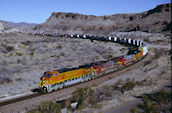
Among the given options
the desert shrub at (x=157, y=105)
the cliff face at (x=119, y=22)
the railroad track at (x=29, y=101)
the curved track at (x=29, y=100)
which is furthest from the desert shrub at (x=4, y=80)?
the cliff face at (x=119, y=22)

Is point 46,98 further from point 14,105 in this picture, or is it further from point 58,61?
point 58,61

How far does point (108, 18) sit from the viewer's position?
175000 mm

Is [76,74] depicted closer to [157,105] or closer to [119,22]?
[157,105]

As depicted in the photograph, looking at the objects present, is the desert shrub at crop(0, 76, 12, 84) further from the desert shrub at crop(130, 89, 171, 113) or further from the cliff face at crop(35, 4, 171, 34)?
the cliff face at crop(35, 4, 171, 34)

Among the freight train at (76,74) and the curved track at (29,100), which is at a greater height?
the freight train at (76,74)

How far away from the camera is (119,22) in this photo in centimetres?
16412

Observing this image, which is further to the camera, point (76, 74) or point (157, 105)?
point (76, 74)

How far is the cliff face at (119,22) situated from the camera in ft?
363

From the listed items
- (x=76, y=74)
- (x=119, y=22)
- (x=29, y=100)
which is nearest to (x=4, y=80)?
(x=29, y=100)

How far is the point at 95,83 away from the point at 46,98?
7.52 meters

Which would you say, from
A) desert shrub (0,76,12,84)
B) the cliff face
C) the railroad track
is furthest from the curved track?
the cliff face

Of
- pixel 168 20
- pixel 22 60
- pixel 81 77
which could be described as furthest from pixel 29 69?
pixel 168 20

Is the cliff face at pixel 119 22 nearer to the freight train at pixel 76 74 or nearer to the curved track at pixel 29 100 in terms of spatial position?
the freight train at pixel 76 74

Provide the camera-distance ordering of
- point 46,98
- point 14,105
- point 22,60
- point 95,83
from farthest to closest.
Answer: point 22,60 → point 95,83 → point 46,98 → point 14,105
